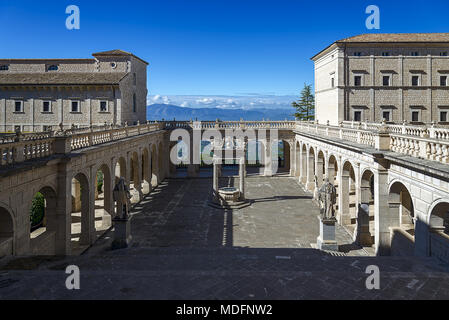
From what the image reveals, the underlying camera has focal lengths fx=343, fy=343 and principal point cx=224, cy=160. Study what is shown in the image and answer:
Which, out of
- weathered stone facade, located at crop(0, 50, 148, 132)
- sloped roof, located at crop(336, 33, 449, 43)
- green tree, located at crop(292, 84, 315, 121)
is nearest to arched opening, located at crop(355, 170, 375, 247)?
sloped roof, located at crop(336, 33, 449, 43)

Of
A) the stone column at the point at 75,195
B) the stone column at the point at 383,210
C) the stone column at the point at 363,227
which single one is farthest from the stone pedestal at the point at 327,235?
the stone column at the point at 75,195

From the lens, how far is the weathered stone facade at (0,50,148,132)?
34.3 meters

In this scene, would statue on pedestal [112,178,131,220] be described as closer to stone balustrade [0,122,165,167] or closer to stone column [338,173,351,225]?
stone balustrade [0,122,165,167]

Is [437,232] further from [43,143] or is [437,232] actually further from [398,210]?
[43,143]

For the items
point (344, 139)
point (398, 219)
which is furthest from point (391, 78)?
point (398, 219)

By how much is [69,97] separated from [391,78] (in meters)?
34.0

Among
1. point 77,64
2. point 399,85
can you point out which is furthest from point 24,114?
point 399,85

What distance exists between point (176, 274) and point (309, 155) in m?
27.2

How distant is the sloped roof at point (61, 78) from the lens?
112 feet

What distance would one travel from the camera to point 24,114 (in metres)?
35.2

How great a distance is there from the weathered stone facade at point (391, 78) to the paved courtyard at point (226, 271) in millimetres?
21331

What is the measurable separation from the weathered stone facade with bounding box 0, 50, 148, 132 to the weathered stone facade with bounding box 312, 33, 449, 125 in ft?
75.9
